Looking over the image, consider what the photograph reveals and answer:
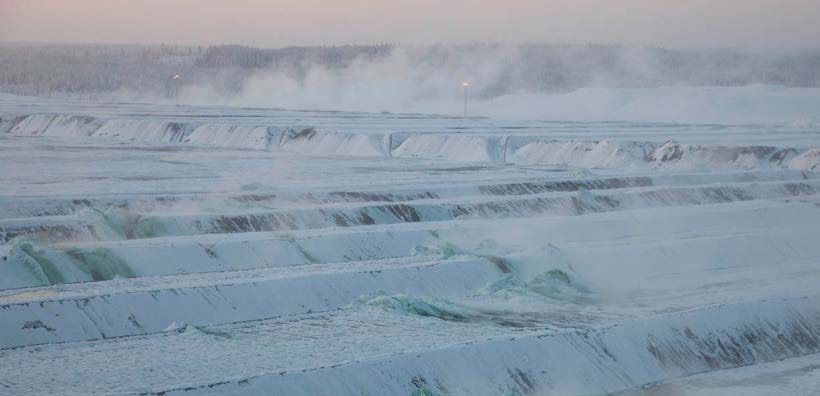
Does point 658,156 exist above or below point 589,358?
below

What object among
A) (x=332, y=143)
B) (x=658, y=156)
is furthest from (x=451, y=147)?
(x=658, y=156)

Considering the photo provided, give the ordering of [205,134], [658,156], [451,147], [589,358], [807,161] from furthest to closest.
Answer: [205,134], [451,147], [658,156], [807,161], [589,358]

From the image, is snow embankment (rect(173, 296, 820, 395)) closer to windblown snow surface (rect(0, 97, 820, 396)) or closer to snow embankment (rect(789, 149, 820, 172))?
windblown snow surface (rect(0, 97, 820, 396))

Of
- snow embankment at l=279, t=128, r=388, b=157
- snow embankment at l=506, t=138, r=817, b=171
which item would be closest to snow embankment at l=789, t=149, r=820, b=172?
snow embankment at l=506, t=138, r=817, b=171

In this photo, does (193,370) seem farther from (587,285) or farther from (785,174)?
(785,174)

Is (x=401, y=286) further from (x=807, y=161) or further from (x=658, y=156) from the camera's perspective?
(x=658, y=156)

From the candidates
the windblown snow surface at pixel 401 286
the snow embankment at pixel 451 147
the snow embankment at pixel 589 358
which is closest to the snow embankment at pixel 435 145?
the snow embankment at pixel 451 147

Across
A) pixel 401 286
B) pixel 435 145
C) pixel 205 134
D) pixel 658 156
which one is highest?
pixel 401 286

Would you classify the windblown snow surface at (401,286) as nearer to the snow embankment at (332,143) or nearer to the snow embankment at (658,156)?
the snow embankment at (658,156)

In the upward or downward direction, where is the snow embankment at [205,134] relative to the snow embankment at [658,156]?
downward
